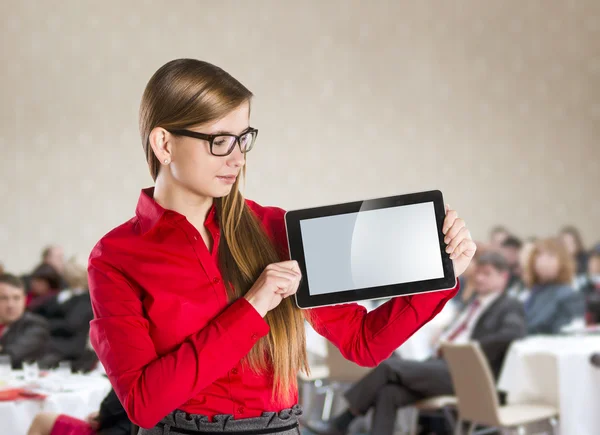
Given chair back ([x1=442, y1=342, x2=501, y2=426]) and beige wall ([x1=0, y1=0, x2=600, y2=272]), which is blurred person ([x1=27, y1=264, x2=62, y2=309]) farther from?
chair back ([x1=442, y1=342, x2=501, y2=426])

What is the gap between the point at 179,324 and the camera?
128cm

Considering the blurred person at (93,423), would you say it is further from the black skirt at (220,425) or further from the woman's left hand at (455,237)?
the woman's left hand at (455,237)

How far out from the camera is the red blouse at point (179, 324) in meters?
1.22

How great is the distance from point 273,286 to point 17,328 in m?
3.81

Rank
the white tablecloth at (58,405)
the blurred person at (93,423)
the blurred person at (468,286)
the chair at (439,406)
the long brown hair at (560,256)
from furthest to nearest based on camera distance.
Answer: the blurred person at (468,286)
the long brown hair at (560,256)
the chair at (439,406)
the white tablecloth at (58,405)
the blurred person at (93,423)

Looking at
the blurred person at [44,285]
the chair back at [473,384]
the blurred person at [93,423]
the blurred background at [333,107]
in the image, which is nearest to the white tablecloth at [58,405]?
the blurred person at [93,423]

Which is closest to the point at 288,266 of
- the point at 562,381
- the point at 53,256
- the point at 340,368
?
the point at 562,381

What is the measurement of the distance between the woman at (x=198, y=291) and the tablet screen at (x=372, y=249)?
0.05 meters

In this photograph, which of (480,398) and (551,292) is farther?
(551,292)

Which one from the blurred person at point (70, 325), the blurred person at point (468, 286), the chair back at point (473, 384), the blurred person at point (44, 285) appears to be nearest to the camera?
the chair back at point (473, 384)

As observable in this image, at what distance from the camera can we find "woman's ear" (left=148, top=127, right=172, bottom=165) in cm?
131

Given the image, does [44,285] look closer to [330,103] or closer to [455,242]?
[330,103]

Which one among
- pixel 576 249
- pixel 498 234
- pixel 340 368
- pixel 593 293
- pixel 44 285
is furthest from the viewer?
pixel 498 234

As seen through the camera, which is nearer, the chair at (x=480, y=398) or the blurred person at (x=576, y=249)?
the chair at (x=480, y=398)
